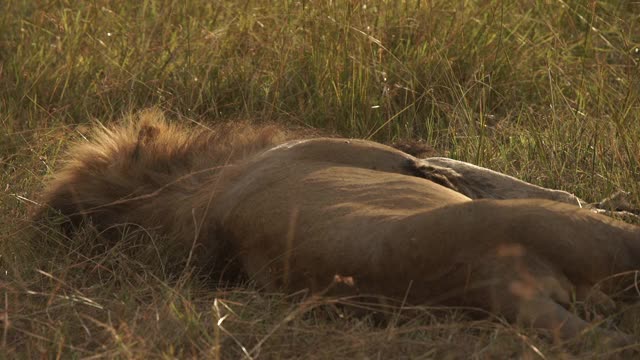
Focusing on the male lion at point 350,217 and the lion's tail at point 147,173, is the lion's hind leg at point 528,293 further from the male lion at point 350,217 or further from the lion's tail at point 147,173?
the lion's tail at point 147,173

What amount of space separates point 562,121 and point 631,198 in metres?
0.84

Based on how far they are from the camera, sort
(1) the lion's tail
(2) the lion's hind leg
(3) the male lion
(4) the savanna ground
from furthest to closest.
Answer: (1) the lion's tail, (4) the savanna ground, (3) the male lion, (2) the lion's hind leg

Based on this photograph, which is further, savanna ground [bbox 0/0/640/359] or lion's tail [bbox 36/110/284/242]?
lion's tail [bbox 36/110/284/242]

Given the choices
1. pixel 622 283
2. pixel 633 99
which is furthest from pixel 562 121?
pixel 622 283

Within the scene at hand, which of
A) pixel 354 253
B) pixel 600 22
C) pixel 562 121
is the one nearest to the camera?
pixel 354 253

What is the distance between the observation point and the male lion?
105 inches

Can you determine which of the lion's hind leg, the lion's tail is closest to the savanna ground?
the lion's tail

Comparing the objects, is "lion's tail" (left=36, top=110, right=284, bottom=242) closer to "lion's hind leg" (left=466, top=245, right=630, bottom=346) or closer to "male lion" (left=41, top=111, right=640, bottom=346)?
"male lion" (left=41, top=111, right=640, bottom=346)

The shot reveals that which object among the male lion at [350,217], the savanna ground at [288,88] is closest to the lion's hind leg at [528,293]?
the male lion at [350,217]

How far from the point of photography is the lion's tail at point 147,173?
3.59m

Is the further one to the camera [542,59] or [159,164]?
[542,59]

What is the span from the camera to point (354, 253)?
9.23ft

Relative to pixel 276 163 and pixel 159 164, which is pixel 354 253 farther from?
pixel 159 164

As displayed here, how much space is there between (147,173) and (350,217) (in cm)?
104
